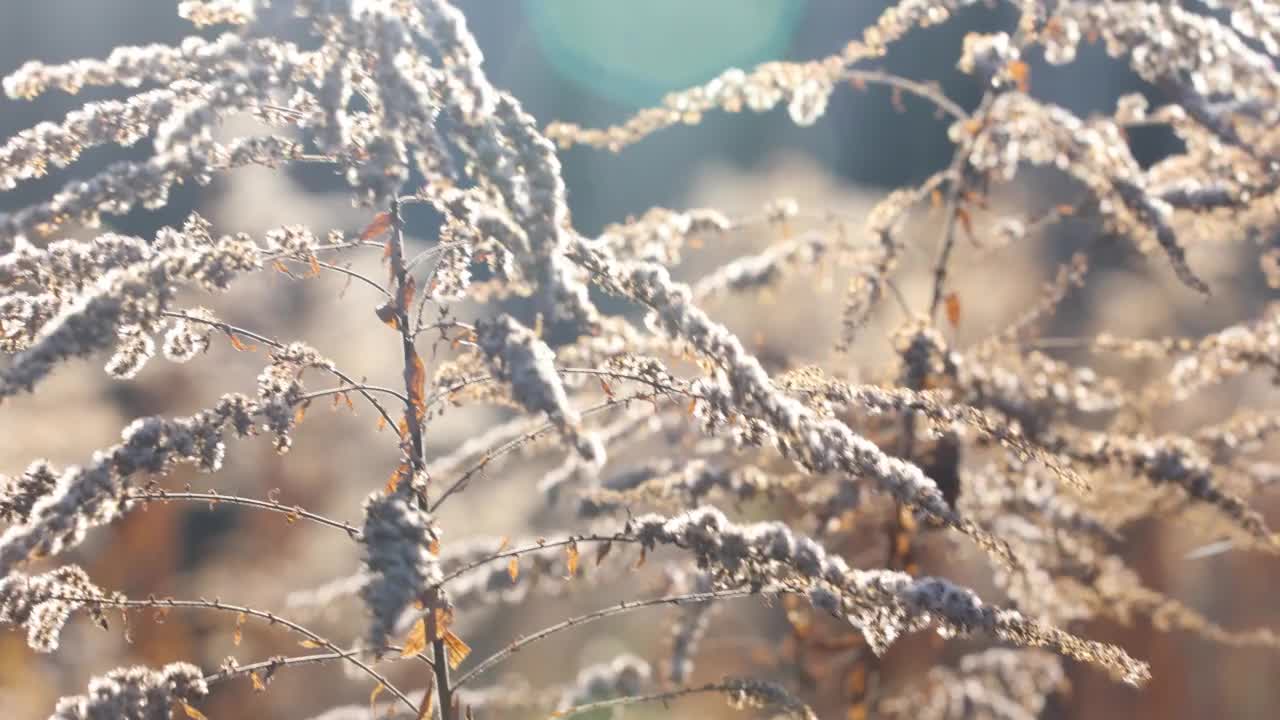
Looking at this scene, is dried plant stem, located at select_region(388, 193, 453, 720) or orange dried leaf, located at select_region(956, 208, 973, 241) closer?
dried plant stem, located at select_region(388, 193, 453, 720)

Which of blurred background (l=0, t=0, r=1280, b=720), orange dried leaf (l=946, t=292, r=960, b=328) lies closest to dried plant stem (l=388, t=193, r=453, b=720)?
blurred background (l=0, t=0, r=1280, b=720)

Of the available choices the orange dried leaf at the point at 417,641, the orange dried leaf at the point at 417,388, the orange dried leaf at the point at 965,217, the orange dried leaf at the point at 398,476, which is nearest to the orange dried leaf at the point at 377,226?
the orange dried leaf at the point at 417,388

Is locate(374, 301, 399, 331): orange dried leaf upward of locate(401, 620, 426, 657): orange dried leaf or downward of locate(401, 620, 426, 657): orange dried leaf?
upward

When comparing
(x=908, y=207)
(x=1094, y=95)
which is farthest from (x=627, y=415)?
(x=1094, y=95)

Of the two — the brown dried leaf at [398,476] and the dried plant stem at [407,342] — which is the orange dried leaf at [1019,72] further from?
the brown dried leaf at [398,476]

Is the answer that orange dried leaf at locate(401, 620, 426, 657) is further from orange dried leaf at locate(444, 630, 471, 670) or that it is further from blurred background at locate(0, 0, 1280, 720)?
blurred background at locate(0, 0, 1280, 720)

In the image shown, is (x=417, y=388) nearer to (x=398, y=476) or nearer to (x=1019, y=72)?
(x=398, y=476)

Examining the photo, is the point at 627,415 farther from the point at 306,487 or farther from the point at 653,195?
the point at 653,195
